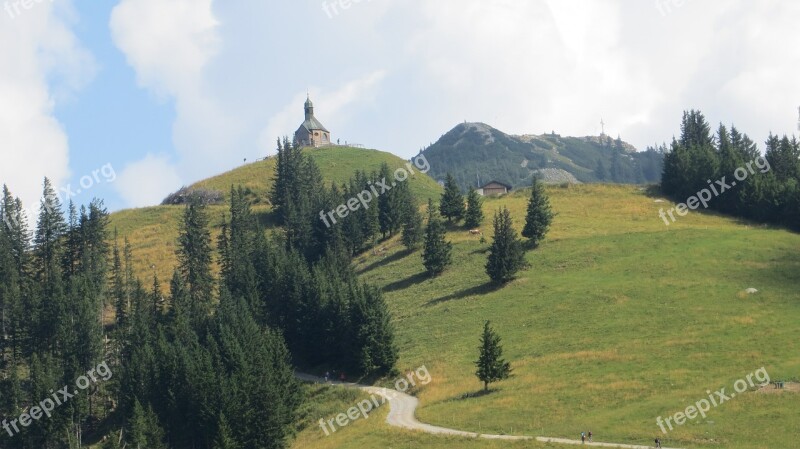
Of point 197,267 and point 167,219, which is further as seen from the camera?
point 167,219

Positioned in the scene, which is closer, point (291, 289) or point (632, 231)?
point (291, 289)

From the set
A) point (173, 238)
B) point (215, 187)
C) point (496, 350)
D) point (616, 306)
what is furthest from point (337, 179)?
point (496, 350)

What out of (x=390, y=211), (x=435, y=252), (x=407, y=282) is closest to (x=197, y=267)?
(x=407, y=282)

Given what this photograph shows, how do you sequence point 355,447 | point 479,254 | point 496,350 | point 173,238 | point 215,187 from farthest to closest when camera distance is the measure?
point 215,187
point 173,238
point 479,254
point 496,350
point 355,447

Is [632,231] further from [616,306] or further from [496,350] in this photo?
[496,350]

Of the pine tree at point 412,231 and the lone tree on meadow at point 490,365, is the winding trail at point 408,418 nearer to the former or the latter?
the lone tree on meadow at point 490,365

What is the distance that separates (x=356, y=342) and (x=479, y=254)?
34173mm

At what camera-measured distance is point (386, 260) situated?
122 meters

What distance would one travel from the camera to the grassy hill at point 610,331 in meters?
58.6

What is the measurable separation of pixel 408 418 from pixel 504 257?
38.2 meters

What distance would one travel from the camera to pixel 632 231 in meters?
117

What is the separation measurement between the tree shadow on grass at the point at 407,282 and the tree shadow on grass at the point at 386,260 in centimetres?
941

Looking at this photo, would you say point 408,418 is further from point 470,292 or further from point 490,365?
point 470,292

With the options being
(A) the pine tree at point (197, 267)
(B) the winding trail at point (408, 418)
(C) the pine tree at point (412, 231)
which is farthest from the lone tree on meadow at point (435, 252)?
(A) the pine tree at point (197, 267)
